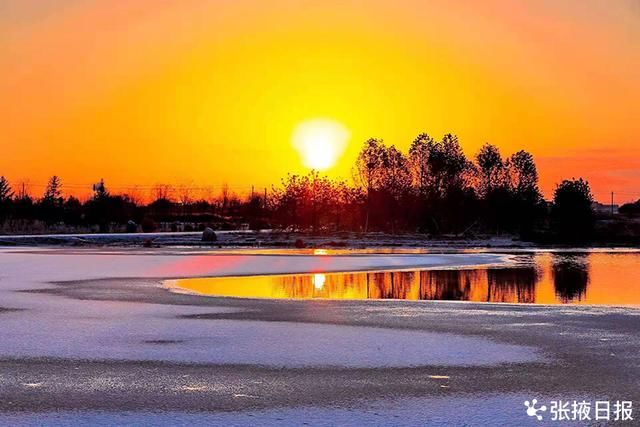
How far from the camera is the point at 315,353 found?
10.9 meters

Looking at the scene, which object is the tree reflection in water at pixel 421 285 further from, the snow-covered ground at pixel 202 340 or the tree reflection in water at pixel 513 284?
the snow-covered ground at pixel 202 340

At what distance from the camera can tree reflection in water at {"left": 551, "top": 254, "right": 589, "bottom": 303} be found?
19.5 meters

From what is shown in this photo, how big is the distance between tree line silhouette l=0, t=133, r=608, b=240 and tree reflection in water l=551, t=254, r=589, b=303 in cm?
3505

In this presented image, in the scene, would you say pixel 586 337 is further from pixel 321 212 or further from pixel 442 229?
pixel 321 212

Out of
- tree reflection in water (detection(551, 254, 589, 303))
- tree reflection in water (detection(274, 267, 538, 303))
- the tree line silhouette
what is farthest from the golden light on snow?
the tree line silhouette

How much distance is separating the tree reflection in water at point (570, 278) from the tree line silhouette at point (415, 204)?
35046 millimetres

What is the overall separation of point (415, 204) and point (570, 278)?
164 ft

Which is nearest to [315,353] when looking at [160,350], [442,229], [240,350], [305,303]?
[240,350]

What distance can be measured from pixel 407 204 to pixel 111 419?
68.3m

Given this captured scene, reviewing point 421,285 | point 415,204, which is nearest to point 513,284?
point 421,285

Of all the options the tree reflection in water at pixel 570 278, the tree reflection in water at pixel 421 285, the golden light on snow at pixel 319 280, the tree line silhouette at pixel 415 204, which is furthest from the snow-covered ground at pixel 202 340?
the tree line silhouette at pixel 415 204

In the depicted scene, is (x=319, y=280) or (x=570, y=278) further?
(x=570, y=278)

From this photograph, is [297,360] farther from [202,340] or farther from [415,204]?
[415,204]

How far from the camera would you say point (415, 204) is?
2933 inches
